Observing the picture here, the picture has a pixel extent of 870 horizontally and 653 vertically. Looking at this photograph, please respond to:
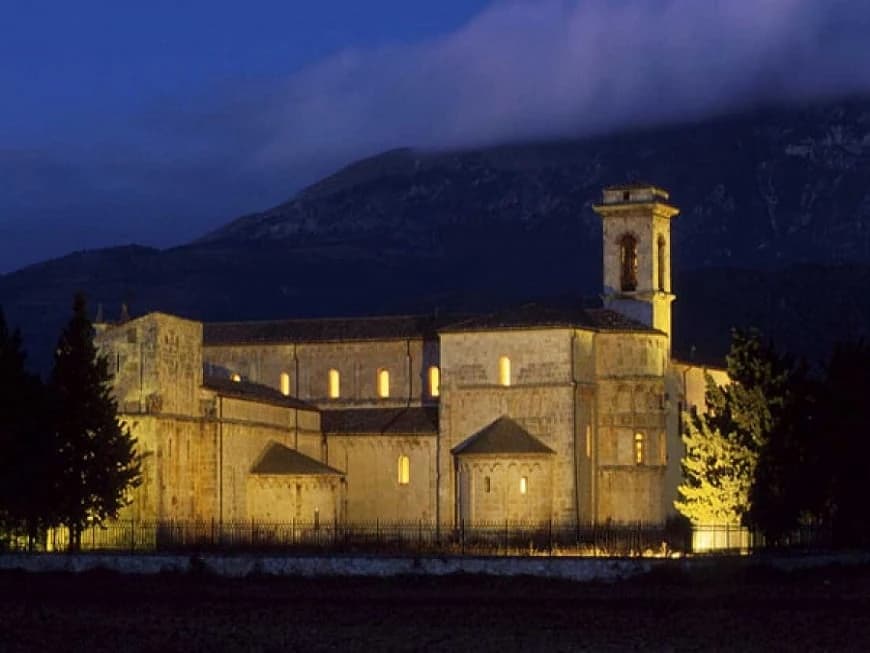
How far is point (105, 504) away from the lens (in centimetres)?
5738

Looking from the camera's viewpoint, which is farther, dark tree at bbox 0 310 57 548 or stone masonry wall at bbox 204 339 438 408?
stone masonry wall at bbox 204 339 438 408

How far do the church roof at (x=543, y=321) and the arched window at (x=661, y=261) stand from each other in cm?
355

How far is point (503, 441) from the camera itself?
228 ft

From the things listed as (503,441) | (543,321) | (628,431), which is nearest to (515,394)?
(503,441)

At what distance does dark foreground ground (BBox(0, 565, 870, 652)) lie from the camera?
37656mm

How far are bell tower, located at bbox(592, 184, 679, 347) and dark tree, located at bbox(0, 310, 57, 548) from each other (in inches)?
1055

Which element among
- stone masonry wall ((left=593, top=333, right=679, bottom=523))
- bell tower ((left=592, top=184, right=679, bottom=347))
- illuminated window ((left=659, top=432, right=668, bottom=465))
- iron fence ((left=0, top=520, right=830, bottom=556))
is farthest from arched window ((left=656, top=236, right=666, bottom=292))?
iron fence ((left=0, top=520, right=830, bottom=556))

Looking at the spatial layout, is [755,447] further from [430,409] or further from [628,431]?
[430,409]

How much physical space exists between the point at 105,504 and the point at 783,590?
20646 millimetres

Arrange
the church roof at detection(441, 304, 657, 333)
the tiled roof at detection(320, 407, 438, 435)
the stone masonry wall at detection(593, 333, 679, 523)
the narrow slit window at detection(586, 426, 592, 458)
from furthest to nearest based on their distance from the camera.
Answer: the tiled roof at detection(320, 407, 438, 435)
the stone masonry wall at detection(593, 333, 679, 523)
the narrow slit window at detection(586, 426, 592, 458)
the church roof at detection(441, 304, 657, 333)

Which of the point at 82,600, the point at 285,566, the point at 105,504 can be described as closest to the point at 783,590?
the point at 285,566

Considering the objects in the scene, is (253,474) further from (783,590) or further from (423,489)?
(783,590)

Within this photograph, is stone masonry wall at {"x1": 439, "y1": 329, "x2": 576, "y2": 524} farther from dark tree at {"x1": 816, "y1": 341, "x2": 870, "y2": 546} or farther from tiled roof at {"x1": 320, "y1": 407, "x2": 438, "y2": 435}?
dark tree at {"x1": 816, "y1": 341, "x2": 870, "y2": 546}

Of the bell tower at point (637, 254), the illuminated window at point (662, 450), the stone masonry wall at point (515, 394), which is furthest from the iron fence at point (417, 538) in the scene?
the bell tower at point (637, 254)
